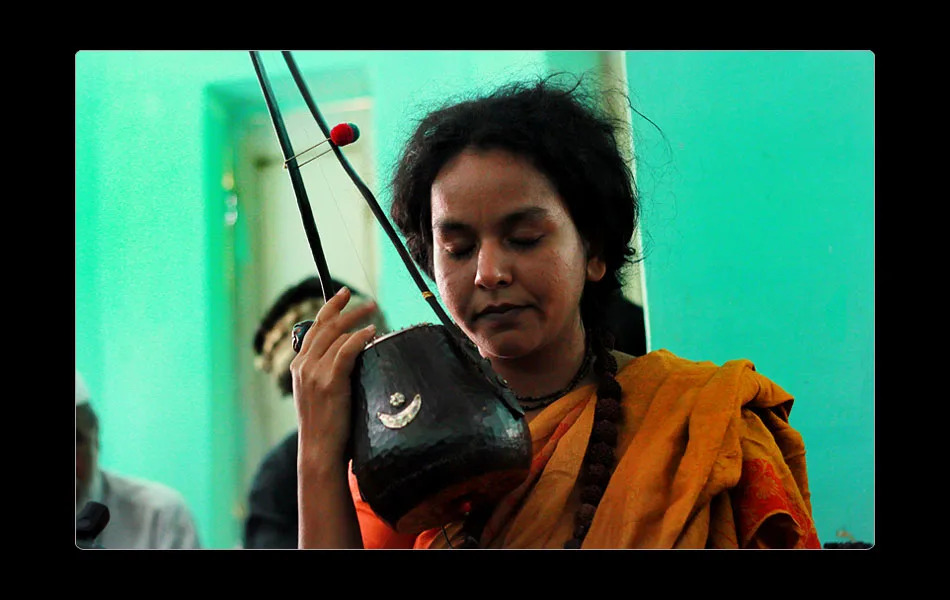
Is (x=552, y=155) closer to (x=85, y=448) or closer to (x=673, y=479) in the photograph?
(x=673, y=479)

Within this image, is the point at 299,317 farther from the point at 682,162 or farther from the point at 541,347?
the point at 682,162

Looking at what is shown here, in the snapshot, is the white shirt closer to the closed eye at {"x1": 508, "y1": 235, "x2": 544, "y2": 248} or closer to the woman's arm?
the woman's arm

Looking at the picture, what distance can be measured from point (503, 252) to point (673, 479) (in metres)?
0.36

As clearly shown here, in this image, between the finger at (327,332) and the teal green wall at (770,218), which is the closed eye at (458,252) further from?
the teal green wall at (770,218)

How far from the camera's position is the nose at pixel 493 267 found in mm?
1361

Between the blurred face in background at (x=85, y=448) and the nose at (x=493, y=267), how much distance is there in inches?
22.7

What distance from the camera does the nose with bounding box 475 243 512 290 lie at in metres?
1.36

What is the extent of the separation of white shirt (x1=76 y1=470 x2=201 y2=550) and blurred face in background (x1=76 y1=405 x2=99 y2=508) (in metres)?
0.01

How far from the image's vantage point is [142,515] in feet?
4.88

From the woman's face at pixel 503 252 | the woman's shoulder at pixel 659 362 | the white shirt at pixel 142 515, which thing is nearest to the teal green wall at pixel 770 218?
the woman's shoulder at pixel 659 362

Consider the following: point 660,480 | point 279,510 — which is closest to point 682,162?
point 660,480

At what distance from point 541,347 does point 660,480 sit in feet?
0.76

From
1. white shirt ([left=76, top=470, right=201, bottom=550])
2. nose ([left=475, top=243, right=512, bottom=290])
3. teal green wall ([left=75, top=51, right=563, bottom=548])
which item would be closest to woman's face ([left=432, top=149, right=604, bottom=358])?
nose ([left=475, top=243, right=512, bottom=290])

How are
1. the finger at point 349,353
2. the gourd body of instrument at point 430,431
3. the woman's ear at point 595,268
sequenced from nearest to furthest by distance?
the gourd body of instrument at point 430,431
the finger at point 349,353
the woman's ear at point 595,268
